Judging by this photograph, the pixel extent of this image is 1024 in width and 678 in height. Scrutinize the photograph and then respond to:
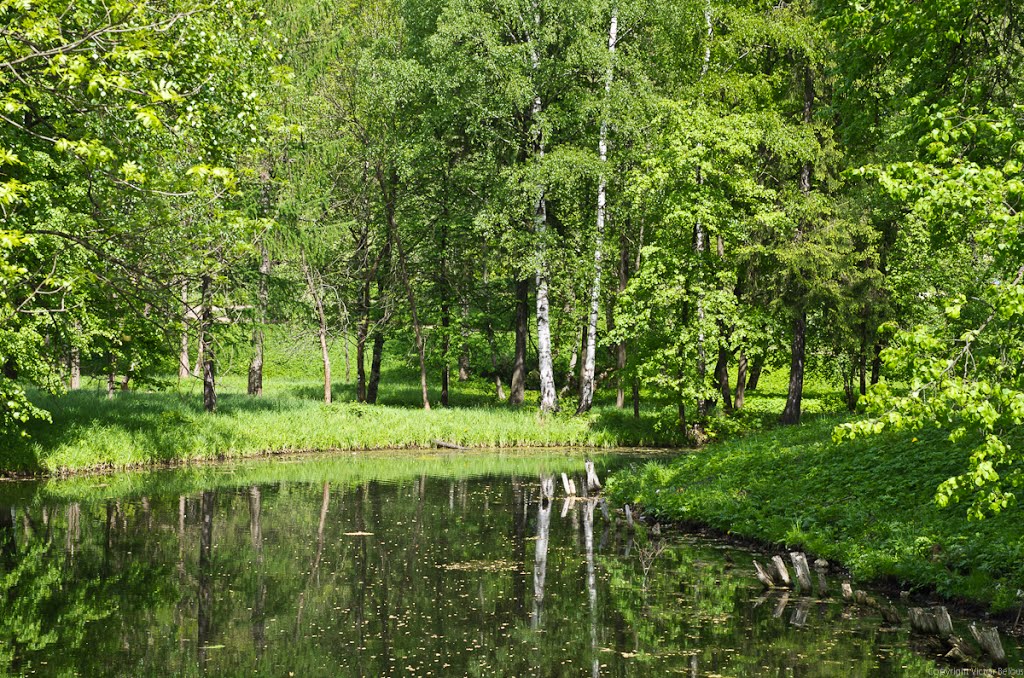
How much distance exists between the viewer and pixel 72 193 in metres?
19.9

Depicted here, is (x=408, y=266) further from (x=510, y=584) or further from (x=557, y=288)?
(x=510, y=584)

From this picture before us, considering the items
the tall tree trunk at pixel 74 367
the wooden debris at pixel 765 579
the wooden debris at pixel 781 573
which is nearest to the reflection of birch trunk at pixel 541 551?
the wooden debris at pixel 765 579

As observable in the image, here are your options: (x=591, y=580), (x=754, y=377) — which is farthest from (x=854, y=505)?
(x=754, y=377)

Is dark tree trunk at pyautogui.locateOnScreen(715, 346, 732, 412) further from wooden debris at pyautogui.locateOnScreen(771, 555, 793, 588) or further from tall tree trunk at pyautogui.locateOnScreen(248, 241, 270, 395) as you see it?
wooden debris at pyautogui.locateOnScreen(771, 555, 793, 588)

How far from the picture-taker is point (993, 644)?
37.8ft

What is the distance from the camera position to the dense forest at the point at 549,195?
21.2 metres

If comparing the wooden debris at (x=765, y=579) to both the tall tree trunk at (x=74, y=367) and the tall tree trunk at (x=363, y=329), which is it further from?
the tall tree trunk at (x=363, y=329)

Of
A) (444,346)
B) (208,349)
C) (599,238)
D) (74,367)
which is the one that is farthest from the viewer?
(444,346)

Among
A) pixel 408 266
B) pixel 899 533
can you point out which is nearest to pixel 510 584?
pixel 899 533

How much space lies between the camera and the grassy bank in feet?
48.1

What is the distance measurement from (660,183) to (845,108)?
9851 mm

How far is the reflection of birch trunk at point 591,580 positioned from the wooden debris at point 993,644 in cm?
458

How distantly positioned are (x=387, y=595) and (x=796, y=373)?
2071 cm

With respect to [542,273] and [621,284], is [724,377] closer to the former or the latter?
[621,284]
